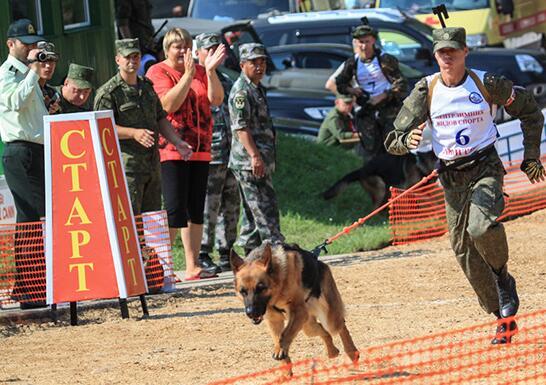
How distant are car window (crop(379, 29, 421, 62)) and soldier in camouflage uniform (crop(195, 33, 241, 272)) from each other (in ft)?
28.9

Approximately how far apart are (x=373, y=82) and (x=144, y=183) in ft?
15.9

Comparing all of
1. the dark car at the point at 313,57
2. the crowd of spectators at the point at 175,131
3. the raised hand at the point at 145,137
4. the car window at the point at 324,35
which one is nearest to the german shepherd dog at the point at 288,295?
the raised hand at the point at 145,137

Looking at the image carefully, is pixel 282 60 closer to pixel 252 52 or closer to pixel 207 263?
pixel 207 263

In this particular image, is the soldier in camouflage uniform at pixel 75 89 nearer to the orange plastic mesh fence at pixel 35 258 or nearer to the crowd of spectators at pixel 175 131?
the crowd of spectators at pixel 175 131

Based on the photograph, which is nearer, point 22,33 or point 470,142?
point 470,142

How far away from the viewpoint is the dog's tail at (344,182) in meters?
15.5

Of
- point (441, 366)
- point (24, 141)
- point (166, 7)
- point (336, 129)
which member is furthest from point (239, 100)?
point (166, 7)

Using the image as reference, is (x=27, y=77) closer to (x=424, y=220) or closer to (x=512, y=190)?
(x=424, y=220)

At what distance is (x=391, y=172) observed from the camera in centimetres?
1538

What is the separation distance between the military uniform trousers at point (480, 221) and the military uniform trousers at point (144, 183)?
3.17 m

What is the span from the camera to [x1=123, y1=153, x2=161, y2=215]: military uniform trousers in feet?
35.8

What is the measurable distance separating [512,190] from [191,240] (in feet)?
18.7

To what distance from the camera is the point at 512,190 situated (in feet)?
53.1

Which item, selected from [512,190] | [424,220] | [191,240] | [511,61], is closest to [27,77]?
[191,240]
